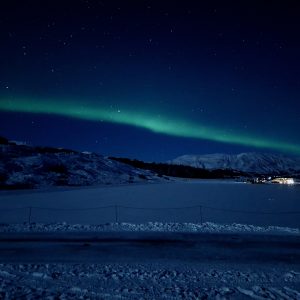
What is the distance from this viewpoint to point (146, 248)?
15859 mm

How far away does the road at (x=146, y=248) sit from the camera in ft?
45.6

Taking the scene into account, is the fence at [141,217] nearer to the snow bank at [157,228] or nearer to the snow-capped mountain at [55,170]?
the snow bank at [157,228]

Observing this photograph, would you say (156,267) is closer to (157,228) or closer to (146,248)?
(146,248)

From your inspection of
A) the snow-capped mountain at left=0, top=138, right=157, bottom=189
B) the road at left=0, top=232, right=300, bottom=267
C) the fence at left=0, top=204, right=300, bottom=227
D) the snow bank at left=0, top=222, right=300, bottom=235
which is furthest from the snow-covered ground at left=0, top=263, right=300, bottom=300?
the snow-capped mountain at left=0, top=138, right=157, bottom=189

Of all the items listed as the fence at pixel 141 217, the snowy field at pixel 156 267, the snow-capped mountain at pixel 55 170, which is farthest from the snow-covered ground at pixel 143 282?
the snow-capped mountain at pixel 55 170

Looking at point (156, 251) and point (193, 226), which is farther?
point (193, 226)

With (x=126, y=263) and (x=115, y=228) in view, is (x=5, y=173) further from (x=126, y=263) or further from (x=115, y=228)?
(x=126, y=263)

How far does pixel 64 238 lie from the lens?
18.4 meters

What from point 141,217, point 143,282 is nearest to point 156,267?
point 143,282

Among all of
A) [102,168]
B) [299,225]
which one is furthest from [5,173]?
[299,225]

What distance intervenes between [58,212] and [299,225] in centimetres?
2316

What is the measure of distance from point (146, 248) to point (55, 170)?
90.3 metres

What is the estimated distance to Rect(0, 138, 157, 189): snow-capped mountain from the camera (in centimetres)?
8631

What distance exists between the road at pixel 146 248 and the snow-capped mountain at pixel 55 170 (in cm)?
6383
